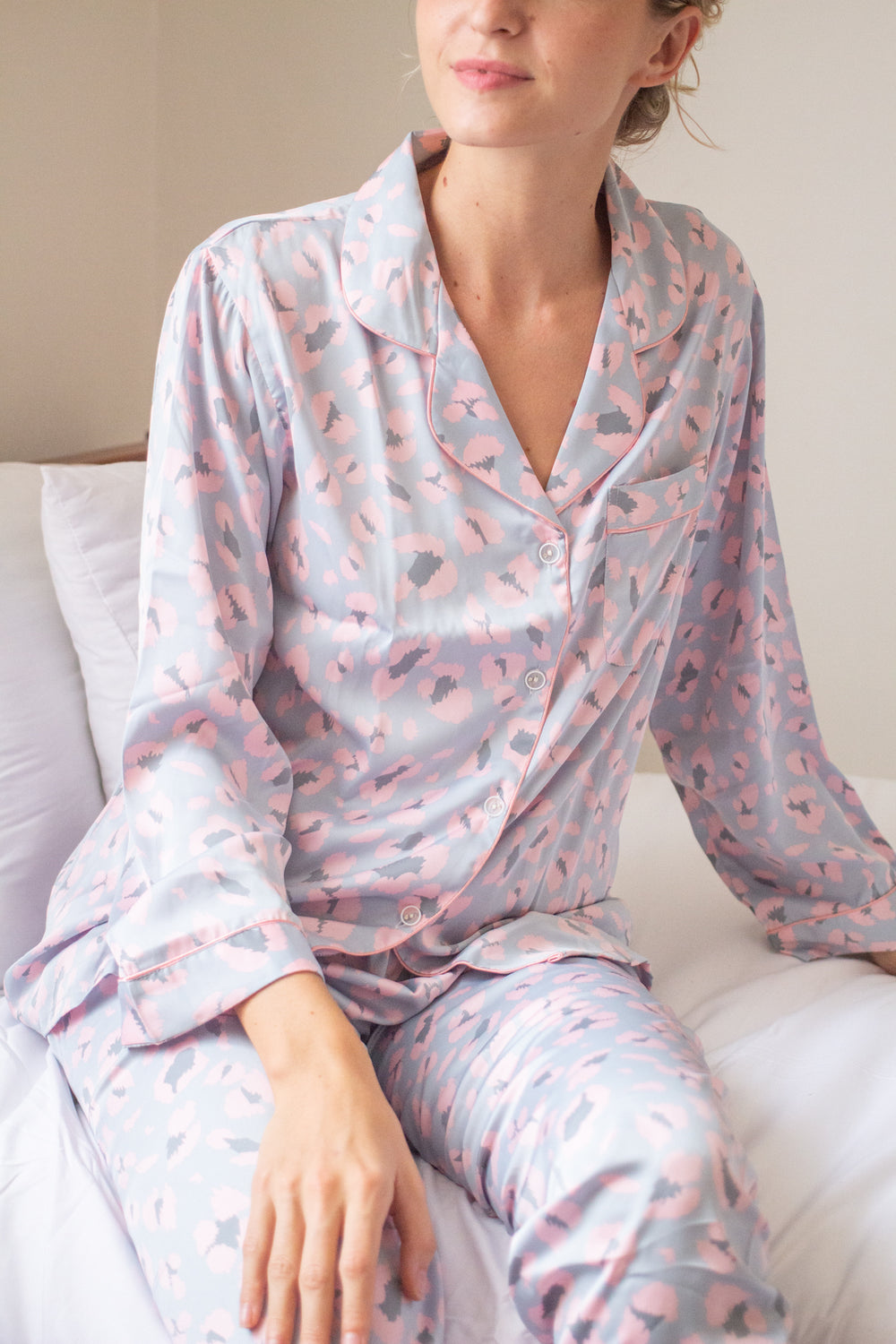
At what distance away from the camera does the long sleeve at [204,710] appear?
862mm

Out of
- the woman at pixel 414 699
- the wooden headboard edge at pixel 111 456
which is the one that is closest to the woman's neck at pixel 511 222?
the woman at pixel 414 699

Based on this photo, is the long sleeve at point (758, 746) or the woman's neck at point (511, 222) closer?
the woman's neck at point (511, 222)

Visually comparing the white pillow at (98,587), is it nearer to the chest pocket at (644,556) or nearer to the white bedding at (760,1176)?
the white bedding at (760,1176)

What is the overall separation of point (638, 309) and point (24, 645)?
2.45 feet

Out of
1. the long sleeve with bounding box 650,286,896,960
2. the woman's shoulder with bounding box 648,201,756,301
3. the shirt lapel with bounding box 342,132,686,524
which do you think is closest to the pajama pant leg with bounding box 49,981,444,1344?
the shirt lapel with bounding box 342,132,686,524

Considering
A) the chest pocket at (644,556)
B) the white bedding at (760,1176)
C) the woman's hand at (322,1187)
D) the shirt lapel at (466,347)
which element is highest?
the shirt lapel at (466,347)

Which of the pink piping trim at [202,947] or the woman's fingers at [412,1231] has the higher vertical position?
the pink piping trim at [202,947]

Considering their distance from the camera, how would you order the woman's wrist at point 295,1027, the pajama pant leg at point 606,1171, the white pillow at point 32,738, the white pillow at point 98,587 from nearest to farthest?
the pajama pant leg at point 606,1171
the woman's wrist at point 295,1027
the white pillow at point 32,738
the white pillow at point 98,587

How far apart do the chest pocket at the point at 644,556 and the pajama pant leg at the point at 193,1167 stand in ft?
1.45

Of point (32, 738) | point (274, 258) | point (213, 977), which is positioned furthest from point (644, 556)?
point (32, 738)

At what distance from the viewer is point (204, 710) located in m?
0.91

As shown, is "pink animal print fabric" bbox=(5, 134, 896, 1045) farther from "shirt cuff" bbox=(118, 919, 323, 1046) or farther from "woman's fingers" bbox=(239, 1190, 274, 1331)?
"woman's fingers" bbox=(239, 1190, 274, 1331)

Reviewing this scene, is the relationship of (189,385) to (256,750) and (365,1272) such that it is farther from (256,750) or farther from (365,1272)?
(365,1272)

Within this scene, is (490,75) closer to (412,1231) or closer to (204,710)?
(204,710)
